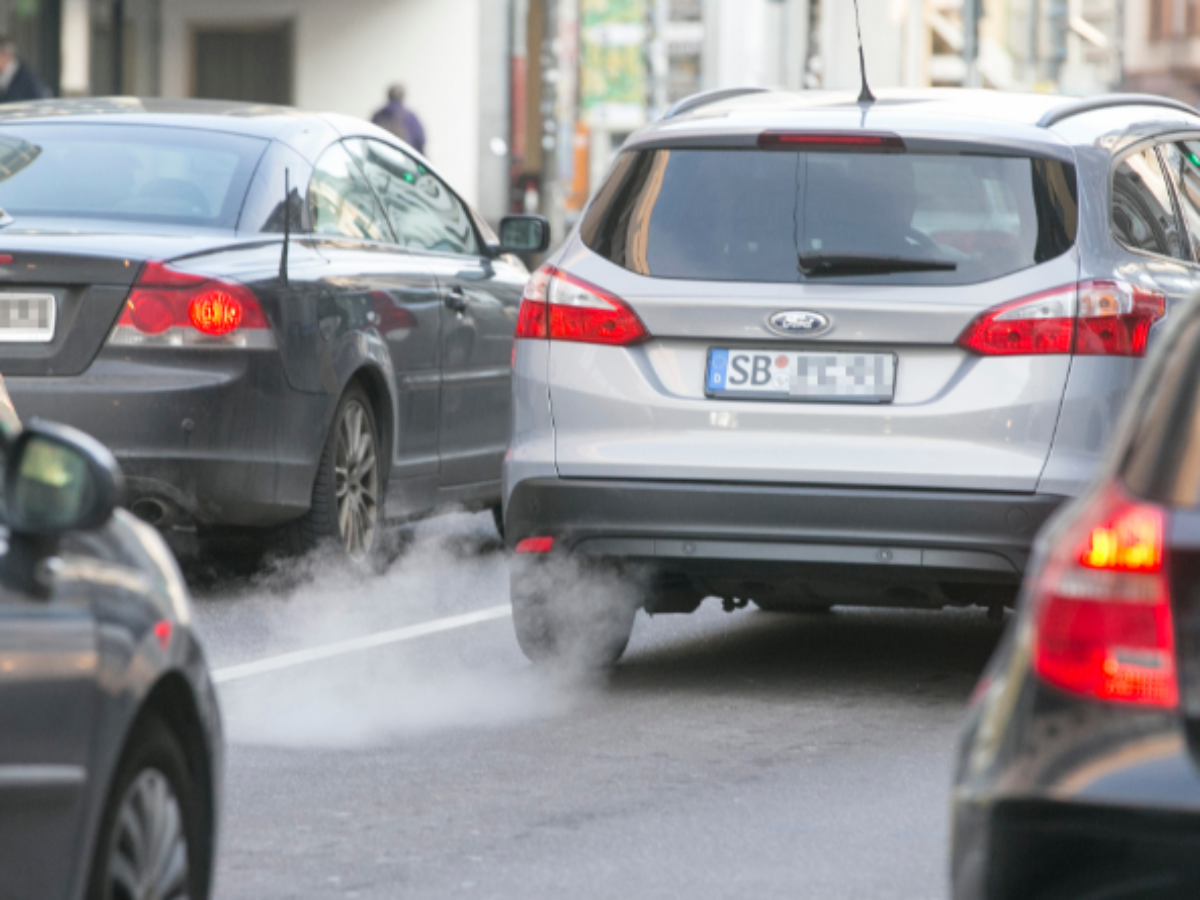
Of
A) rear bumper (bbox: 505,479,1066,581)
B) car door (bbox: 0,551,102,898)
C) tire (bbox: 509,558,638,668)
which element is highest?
car door (bbox: 0,551,102,898)

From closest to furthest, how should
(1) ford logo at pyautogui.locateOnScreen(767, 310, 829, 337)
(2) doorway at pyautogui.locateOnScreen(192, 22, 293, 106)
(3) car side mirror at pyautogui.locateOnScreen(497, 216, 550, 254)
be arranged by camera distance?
(1) ford logo at pyautogui.locateOnScreen(767, 310, 829, 337) < (3) car side mirror at pyautogui.locateOnScreen(497, 216, 550, 254) < (2) doorway at pyautogui.locateOnScreen(192, 22, 293, 106)

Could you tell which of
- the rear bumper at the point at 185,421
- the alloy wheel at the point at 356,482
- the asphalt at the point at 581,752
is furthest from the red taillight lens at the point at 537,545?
the alloy wheel at the point at 356,482

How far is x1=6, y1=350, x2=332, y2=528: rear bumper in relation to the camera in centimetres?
825

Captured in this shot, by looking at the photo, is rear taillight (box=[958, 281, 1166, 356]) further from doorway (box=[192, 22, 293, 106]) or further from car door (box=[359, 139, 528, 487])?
doorway (box=[192, 22, 293, 106])

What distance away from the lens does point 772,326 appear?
6801 millimetres

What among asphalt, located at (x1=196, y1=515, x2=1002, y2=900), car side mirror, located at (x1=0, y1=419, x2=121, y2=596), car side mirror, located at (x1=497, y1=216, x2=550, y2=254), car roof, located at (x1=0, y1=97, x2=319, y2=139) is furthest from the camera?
car side mirror, located at (x1=497, y1=216, x2=550, y2=254)

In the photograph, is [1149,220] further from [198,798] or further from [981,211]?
[198,798]

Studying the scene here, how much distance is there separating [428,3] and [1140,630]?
26884 mm

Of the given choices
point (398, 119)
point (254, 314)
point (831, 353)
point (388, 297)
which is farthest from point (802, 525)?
point (398, 119)

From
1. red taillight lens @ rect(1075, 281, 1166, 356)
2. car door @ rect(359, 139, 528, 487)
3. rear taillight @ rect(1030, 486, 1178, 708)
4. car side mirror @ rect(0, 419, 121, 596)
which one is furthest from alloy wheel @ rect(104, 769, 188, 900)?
car door @ rect(359, 139, 528, 487)

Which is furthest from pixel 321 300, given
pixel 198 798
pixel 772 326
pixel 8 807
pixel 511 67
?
pixel 511 67

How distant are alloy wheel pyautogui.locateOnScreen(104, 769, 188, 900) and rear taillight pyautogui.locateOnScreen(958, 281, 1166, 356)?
131 inches

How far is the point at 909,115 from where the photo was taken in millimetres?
7172

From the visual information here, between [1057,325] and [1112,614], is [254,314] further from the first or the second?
[1112,614]
